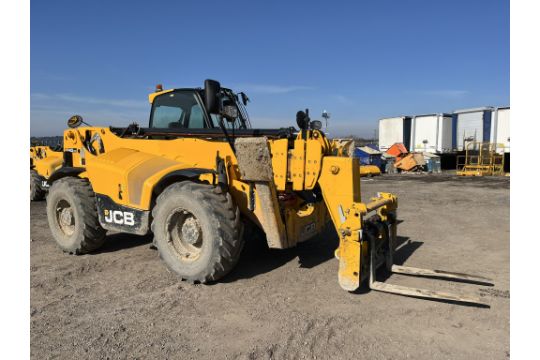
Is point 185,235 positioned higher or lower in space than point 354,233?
lower

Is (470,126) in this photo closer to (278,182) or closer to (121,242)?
(278,182)

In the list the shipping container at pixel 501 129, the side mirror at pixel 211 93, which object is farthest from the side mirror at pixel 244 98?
the shipping container at pixel 501 129

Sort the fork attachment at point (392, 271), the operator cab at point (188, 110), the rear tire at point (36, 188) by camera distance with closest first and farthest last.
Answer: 1. the fork attachment at point (392, 271)
2. the operator cab at point (188, 110)
3. the rear tire at point (36, 188)

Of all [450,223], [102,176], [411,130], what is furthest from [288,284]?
[411,130]

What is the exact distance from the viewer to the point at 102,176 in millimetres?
5309

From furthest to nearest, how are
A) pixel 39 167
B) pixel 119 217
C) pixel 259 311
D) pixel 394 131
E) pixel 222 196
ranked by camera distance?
pixel 394 131 → pixel 39 167 → pixel 119 217 → pixel 222 196 → pixel 259 311

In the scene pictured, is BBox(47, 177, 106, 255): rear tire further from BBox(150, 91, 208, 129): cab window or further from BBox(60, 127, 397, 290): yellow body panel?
BBox(150, 91, 208, 129): cab window

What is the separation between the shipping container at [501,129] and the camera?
67.3ft

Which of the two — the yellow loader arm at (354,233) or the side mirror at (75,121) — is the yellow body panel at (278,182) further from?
the side mirror at (75,121)

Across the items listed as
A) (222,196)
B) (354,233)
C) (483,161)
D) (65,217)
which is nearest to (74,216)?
(65,217)

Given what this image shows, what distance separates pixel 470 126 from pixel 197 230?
21891 millimetres

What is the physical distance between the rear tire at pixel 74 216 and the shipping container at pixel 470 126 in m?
21.6

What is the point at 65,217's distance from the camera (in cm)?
593

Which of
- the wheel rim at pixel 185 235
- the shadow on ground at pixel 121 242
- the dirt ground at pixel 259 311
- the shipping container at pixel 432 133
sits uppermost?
the shipping container at pixel 432 133
